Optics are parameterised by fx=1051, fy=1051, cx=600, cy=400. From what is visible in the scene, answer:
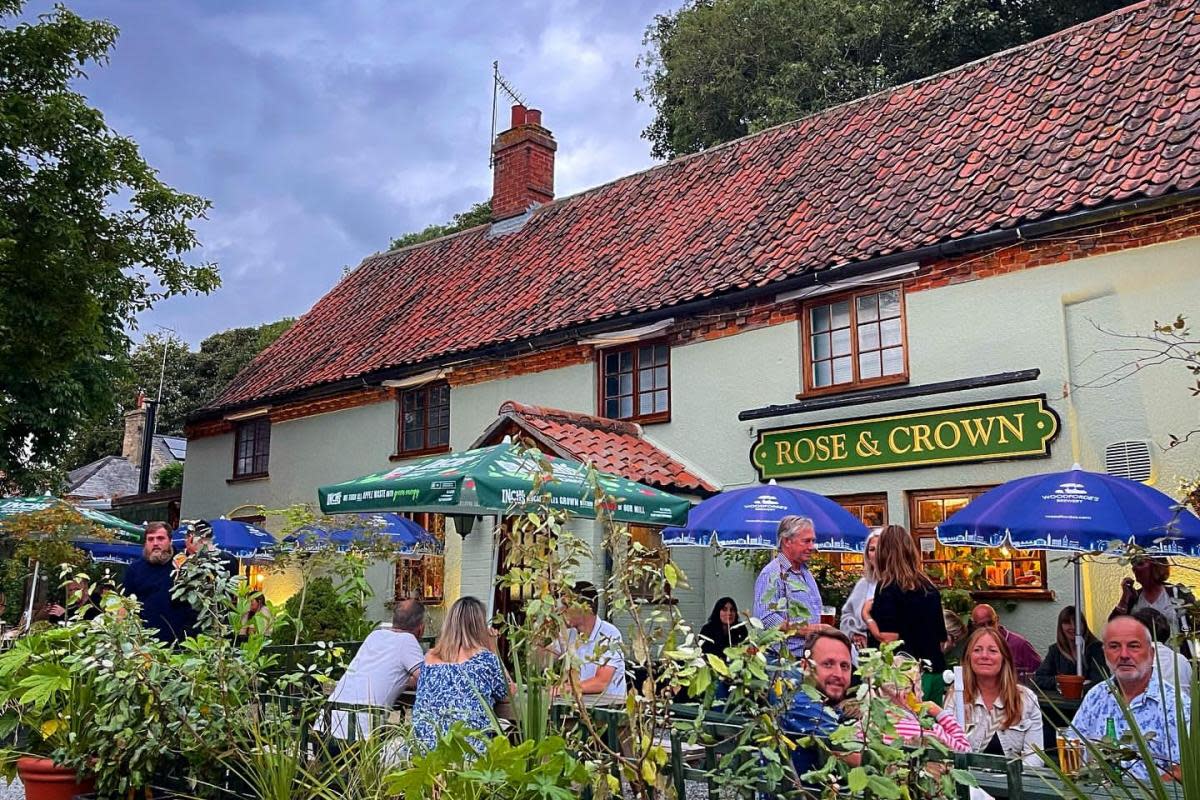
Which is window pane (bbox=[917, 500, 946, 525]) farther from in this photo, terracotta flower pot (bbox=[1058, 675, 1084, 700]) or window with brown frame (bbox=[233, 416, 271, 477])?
window with brown frame (bbox=[233, 416, 271, 477])

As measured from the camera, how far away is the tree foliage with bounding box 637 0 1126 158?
2498 cm

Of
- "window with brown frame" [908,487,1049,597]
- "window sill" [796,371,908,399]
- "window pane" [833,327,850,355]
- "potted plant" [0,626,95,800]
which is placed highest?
"window pane" [833,327,850,355]

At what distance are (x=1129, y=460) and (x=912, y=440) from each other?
2.14 m

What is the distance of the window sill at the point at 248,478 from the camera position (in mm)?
19594

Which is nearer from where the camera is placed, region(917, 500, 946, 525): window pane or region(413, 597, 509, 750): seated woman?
region(413, 597, 509, 750): seated woman

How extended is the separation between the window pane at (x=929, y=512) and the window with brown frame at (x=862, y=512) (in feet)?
1.23

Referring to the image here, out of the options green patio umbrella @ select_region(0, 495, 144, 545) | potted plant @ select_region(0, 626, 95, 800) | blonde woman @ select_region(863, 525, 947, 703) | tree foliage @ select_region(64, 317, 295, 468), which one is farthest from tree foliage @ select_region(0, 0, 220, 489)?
tree foliage @ select_region(64, 317, 295, 468)

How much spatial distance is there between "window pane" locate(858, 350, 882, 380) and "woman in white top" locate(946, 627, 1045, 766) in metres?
6.58

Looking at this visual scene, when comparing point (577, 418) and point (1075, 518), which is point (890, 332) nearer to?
point (577, 418)

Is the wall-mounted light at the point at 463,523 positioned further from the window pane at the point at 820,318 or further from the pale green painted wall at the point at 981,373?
the window pane at the point at 820,318

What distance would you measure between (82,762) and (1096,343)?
9309mm

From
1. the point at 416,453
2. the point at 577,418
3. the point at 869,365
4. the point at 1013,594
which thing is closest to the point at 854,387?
the point at 869,365

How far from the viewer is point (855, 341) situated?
473 inches

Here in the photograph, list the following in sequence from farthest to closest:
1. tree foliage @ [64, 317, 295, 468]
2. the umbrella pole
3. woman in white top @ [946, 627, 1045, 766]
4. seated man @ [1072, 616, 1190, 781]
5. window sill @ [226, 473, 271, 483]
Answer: tree foliage @ [64, 317, 295, 468] < window sill @ [226, 473, 271, 483] < the umbrella pole < woman in white top @ [946, 627, 1045, 766] < seated man @ [1072, 616, 1190, 781]
